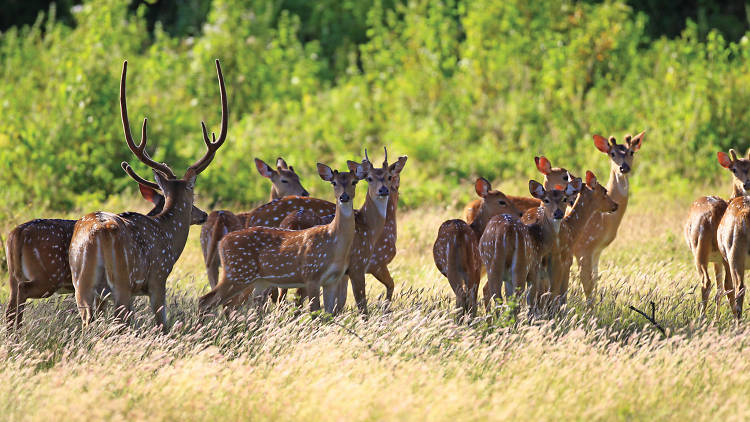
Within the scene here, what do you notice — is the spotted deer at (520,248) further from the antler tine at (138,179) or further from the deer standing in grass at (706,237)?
the antler tine at (138,179)

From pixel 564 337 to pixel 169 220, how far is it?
10.1ft

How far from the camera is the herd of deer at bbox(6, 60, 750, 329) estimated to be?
7.41 m

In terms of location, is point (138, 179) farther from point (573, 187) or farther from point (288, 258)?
point (573, 187)

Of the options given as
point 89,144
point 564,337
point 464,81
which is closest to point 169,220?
point 564,337

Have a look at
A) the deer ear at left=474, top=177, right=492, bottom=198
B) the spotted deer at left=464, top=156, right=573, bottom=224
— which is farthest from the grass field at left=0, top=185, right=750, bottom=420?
the spotted deer at left=464, top=156, right=573, bottom=224

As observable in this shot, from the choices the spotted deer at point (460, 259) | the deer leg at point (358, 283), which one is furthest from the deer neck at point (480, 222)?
the deer leg at point (358, 283)

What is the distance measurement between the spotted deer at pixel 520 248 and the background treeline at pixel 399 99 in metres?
6.23

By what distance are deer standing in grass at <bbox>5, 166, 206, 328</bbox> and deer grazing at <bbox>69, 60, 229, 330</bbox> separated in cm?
36

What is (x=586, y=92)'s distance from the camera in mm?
19312

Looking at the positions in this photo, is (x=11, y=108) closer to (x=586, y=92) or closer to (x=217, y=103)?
(x=217, y=103)

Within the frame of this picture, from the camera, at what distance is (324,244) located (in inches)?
327

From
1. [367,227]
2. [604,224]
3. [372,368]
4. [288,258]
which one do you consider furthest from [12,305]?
[604,224]

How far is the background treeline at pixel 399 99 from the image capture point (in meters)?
15.1

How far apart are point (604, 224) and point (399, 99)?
10.0m
